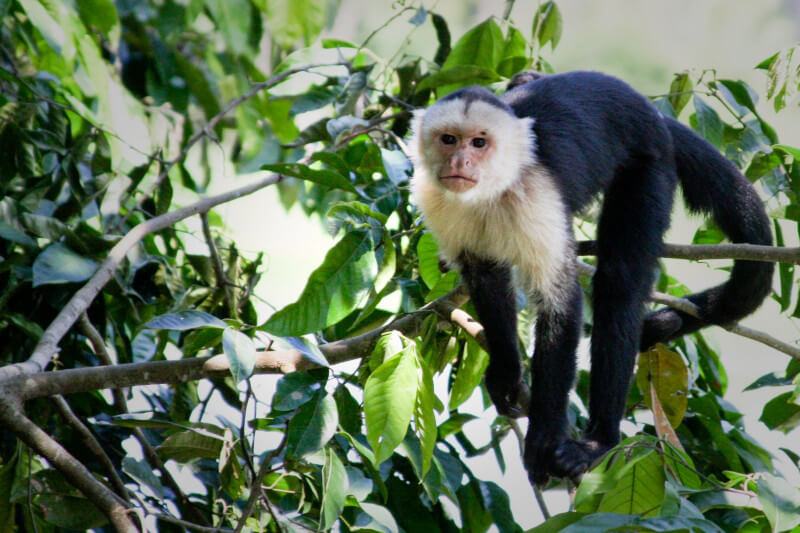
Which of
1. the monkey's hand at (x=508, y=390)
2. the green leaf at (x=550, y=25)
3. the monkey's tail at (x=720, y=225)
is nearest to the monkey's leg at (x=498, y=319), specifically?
the monkey's hand at (x=508, y=390)

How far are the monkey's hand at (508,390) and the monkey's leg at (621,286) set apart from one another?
18 centimetres

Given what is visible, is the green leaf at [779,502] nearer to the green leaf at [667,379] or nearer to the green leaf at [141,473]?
the green leaf at [667,379]

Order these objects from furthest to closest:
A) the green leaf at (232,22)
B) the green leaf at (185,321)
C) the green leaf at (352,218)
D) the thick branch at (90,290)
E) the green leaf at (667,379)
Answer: the green leaf at (667,379) → the green leaf at (352,218) → the thick branch at (90,290) → the green leaf at (185,321) → the green leaf at (232,22)

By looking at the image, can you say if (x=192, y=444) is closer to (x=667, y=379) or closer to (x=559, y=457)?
(x=559, y=457)

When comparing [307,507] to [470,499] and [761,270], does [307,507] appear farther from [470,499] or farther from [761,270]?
[761,270]

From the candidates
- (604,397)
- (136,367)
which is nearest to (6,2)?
(136,367)

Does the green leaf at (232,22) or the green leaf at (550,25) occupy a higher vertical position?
the green leaf at (550,25)

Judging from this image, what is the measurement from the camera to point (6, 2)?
1.18m

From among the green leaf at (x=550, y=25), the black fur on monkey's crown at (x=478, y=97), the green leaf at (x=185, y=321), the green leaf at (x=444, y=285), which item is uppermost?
the green leaf at (x=550, y=25)

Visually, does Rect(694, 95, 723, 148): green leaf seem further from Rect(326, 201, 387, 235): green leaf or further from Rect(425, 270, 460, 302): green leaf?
Rect(326, 201, 387, 235): green leaf

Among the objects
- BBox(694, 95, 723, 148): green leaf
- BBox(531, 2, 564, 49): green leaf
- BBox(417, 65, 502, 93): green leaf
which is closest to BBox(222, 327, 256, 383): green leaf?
BBox(417, 65, 502, 93): green leaf

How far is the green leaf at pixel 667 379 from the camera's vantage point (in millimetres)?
2035

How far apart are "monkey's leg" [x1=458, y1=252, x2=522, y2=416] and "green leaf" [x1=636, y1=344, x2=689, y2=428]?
12.6 inches

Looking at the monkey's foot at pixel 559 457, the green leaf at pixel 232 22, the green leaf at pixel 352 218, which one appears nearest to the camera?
the green leaf at pixel 232 22
